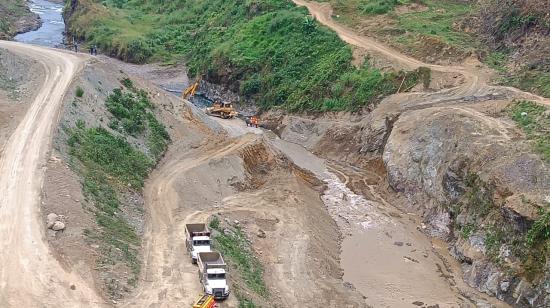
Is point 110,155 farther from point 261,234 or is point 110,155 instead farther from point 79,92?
point 261,234

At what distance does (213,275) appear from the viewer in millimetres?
33562

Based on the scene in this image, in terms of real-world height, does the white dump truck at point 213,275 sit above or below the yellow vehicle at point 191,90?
above

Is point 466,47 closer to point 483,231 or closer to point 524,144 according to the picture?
point 524,144

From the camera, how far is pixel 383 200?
56094 mm

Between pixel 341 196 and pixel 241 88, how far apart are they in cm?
2710

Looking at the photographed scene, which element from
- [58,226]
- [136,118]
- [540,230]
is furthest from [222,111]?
[540,230]

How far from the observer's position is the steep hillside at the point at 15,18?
340 feet

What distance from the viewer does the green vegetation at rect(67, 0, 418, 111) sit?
7069 cm

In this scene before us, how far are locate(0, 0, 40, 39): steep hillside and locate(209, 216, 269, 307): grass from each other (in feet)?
223

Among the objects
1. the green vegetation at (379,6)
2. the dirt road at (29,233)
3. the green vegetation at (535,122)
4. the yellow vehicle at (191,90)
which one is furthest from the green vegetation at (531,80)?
the dirt road at (29,233)

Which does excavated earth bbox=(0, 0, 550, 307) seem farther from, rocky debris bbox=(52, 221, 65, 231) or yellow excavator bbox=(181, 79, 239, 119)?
yellow excavator bbox=(181, 79, 239, 119)

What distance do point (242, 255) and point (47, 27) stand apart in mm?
89056

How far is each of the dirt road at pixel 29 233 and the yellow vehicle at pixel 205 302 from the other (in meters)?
4.63

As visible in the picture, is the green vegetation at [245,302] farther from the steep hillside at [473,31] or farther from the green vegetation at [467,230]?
the steep hillside at [473,31]
